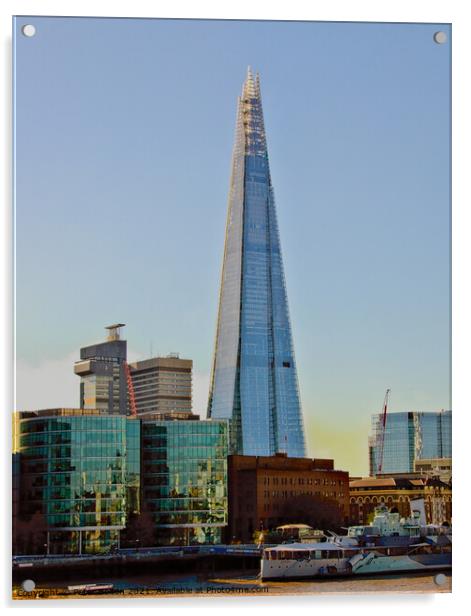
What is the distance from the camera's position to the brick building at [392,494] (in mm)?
10859

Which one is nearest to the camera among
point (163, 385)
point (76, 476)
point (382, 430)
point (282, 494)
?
point (382, 430)

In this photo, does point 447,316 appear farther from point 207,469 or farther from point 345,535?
point 207,469

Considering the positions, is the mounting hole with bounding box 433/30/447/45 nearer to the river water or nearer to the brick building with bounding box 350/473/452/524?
the river water

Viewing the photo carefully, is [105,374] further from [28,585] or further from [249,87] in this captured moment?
[28,585]

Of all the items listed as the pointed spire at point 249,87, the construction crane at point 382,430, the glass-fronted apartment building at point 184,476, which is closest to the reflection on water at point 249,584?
the construction crane at point 382,430

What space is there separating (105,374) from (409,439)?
2.51 m

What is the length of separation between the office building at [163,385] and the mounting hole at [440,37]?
116 inches

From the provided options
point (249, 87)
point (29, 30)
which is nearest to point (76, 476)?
point (249, 87)

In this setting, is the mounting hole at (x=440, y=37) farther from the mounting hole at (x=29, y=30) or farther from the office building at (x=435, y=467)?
the office building at (x=435, y=467)

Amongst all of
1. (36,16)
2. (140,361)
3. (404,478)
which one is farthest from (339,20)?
(404,478)

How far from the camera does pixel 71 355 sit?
9445 mm

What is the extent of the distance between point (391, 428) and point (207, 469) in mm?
2413

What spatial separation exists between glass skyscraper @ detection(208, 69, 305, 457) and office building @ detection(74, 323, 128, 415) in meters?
1.38

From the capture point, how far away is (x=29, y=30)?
818 centimetres
